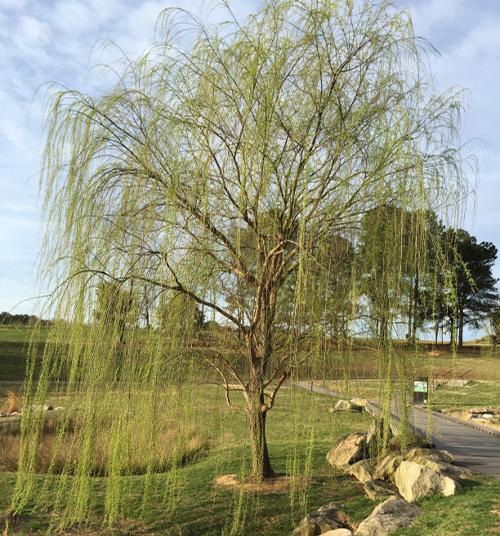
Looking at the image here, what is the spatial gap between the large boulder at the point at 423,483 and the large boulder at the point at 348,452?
1361 millimetres

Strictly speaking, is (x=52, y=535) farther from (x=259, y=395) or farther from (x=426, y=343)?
(x=426, y=343)

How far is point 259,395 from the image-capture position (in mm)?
6199

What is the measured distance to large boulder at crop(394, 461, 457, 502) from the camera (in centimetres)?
597

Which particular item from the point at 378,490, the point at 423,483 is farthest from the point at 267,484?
the point at 423,483

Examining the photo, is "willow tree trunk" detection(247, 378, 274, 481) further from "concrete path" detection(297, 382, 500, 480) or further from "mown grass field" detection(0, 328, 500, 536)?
"concrete path" detection(297, 382, 500, 480)

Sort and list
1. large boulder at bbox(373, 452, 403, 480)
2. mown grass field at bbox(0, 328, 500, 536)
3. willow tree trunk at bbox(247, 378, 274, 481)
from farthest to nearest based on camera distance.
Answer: large boulder at bbox(373, 452, 403, 480)
willow tree trunk at bbox(247, 378, 274, 481)
mown grass field at bbox(0, 328, 500, 536)

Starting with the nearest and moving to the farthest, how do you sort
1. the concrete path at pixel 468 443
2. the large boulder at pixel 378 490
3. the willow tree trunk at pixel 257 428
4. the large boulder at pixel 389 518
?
the large boulder at pixel 389 518 < the willow tree trunk at pixel 257 428 < the large boulder at pixel 378 490 < the concrete path at pixel 468 443

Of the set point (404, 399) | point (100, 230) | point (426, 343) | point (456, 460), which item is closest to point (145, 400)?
point (100, 230)

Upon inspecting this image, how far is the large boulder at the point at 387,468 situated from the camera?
22.9ft

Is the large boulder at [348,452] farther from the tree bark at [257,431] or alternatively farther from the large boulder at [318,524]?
the large boulder at [318,524]

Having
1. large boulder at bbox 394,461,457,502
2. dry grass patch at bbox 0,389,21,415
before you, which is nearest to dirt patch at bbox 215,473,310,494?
large boulder at bbox 394,461,457,502

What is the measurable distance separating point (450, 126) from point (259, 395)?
328 cm

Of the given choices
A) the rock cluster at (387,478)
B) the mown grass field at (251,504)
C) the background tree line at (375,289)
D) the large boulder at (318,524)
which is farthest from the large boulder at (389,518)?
the background tree line at (375,289)

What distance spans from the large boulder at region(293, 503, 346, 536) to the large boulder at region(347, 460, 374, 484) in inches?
56.8
